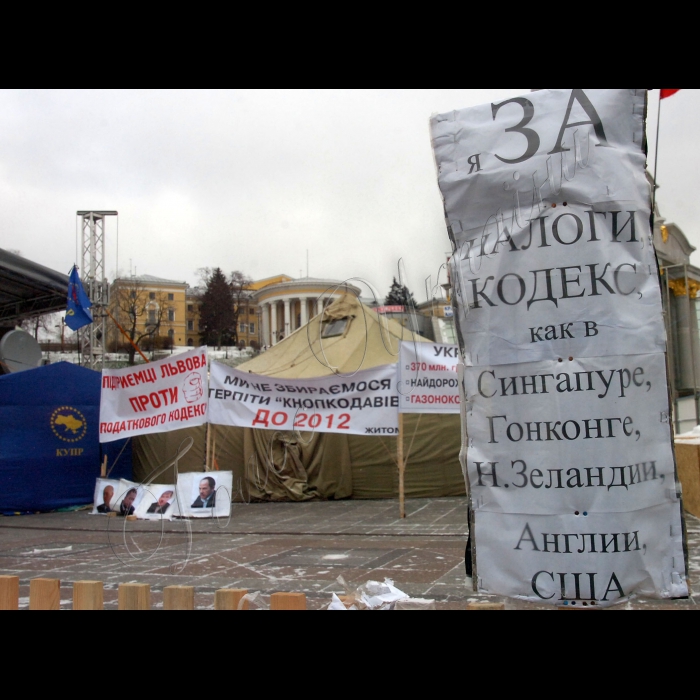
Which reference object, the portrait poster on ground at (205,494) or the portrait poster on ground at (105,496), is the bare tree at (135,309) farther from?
the portrait poster on ground at (205,494)

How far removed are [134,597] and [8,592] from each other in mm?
726

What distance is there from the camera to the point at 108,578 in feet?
20.7

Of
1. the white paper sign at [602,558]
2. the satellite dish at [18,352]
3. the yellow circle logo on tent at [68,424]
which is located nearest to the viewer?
the white paper sign at [602,558]

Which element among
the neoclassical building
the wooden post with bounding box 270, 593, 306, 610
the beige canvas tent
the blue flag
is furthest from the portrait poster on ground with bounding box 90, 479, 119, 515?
the wooden post with bounding box 270, 593, 306, 610

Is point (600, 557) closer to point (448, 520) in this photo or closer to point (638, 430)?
point (638, 430)

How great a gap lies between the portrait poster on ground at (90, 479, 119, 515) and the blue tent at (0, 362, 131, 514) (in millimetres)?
1052

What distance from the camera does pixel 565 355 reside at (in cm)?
268

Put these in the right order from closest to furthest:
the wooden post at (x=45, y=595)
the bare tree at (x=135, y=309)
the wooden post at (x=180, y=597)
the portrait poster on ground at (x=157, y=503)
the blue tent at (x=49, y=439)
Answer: the wooden post at (x=180, y=597) → the wooden post at (x=45, y=595) → the portrait poster on ground at (x=157, y=503) → the blue tent at (x=49, y=439) → the bare tree at (x=135, y=309)

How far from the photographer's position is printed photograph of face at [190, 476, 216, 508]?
10.6 meters

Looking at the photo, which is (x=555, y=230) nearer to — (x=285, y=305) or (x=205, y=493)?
(x=205, y=493)

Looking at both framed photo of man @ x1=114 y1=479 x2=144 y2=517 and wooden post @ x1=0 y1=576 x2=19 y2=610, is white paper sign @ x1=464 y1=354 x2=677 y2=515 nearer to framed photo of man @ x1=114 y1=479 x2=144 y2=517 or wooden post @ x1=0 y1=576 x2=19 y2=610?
wooden post @ x1=0 y1=576 x2=19 y2=610

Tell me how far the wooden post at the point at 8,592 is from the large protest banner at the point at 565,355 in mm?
2271

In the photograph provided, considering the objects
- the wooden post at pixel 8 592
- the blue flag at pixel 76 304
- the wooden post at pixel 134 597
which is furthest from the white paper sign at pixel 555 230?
the blue flag at pixel 76 304

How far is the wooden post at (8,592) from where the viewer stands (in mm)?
3391
